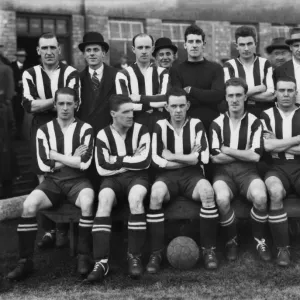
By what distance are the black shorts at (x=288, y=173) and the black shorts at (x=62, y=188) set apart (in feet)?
5.66

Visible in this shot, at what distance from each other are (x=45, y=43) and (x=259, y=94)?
2.21 m

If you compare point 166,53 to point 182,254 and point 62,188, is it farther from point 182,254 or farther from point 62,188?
point 182,254

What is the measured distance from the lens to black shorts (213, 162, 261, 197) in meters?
4.54

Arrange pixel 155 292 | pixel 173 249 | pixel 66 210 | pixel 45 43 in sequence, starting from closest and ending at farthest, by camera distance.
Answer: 1. pixel 155 292
2. pixel 173 249
3. pixel 66 210
4. pixel 45 43

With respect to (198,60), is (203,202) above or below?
below

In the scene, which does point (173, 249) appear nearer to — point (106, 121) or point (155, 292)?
point (155, 292)

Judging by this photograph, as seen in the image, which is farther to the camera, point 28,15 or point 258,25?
point 258,25

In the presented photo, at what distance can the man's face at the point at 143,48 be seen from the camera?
4.93m

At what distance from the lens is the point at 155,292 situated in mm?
3838

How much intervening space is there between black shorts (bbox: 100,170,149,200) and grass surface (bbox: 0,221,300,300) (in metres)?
0.66

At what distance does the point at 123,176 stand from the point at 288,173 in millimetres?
1538

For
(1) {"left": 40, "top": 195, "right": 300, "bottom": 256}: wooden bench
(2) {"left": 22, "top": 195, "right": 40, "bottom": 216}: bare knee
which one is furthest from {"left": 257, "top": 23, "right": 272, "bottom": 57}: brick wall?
(2) {"left": 22, "top": 195, "right": 40, "bottom": 216}: bare knee

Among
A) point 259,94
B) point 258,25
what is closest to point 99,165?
point 259,94

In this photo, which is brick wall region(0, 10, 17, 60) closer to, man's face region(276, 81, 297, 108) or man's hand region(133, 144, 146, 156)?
man's hand region(133, 144, 146, 156)
